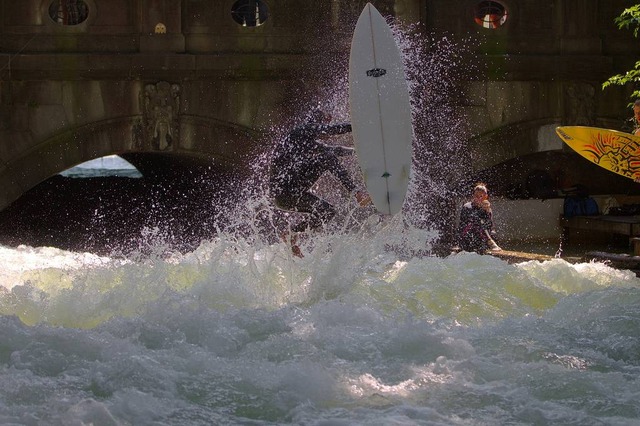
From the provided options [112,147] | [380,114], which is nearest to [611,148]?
[380,114]

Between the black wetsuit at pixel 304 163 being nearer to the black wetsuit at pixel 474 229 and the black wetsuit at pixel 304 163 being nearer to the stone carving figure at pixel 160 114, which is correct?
the black wetsuit at pixel 474 229

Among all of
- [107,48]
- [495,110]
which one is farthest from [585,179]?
[107,48]

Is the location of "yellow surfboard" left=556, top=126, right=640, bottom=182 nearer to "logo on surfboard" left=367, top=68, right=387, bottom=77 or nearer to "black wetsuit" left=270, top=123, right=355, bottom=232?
"logo on surfboard" left=367, top=68, right=387, bottom=77

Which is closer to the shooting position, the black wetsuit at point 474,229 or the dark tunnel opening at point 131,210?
the black wetsuit at point 474,229

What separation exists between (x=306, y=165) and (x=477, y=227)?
2.37 m

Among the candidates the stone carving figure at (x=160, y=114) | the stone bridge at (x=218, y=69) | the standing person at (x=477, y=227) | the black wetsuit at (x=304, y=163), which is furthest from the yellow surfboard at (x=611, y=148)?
the stone carving figure at (x=160, y=114)

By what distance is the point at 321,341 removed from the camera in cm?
804

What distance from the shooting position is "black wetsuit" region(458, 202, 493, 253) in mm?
12086

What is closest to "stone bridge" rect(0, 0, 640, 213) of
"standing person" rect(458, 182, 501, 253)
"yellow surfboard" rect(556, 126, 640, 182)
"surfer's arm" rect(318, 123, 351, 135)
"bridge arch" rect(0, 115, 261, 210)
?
"bridge arch" rect(0, 115, 261, 210)

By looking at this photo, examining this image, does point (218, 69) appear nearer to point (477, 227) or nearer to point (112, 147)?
point (112, 147)

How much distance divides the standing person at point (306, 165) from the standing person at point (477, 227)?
1.57 m

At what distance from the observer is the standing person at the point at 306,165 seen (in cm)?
1061

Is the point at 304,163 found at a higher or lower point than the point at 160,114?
lower

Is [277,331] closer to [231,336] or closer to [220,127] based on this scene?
[231,336]
